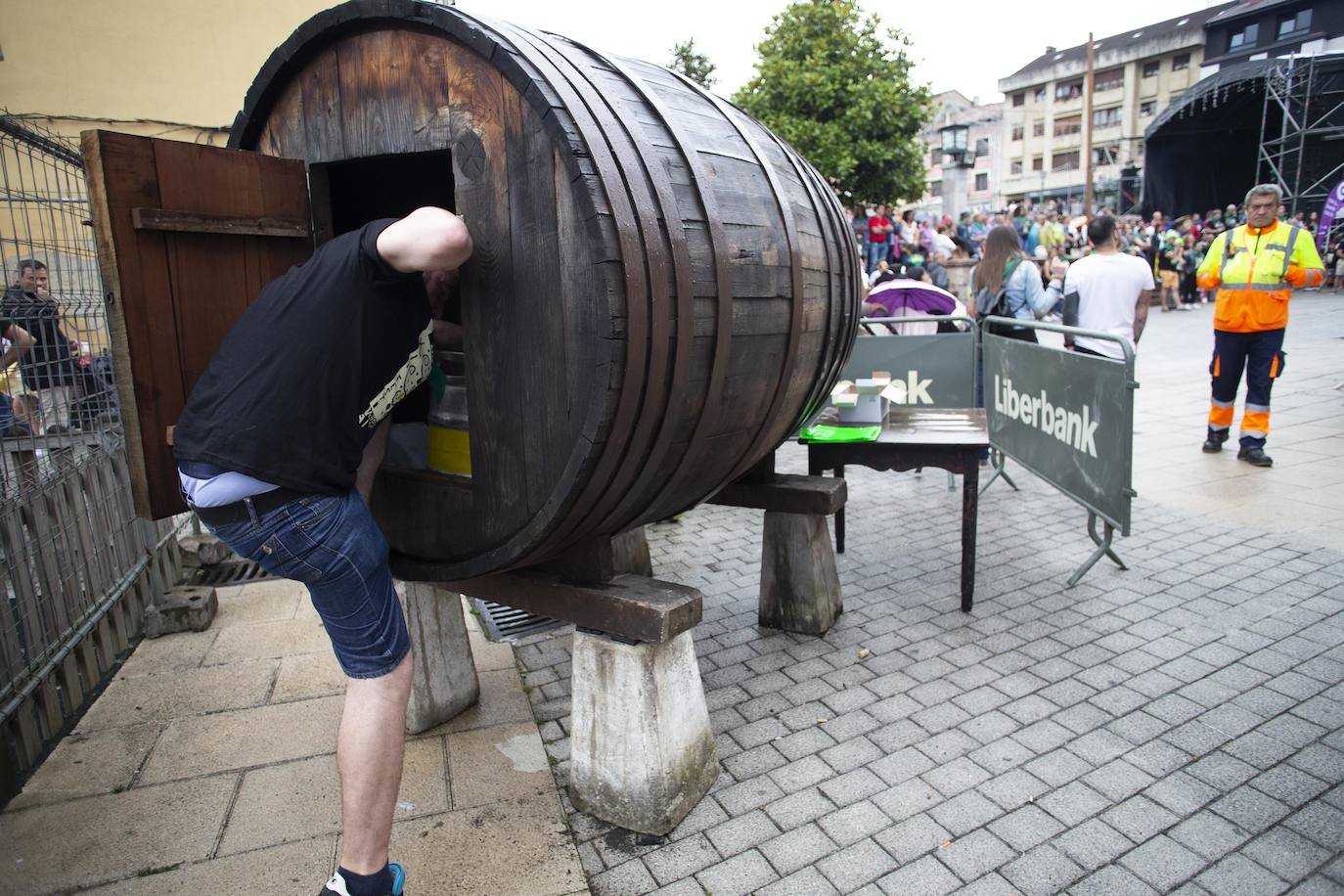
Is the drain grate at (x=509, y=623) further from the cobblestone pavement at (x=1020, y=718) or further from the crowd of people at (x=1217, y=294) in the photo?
the crowd of people at (x=1217, y=294)

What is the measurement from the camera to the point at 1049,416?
452 cm

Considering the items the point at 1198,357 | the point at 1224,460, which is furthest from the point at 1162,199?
the point at 1224,460

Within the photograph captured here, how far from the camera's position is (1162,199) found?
25984 millimetres

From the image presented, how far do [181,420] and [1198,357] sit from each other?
12.0 m

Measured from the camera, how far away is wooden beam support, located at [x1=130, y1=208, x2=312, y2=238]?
6.66 feet

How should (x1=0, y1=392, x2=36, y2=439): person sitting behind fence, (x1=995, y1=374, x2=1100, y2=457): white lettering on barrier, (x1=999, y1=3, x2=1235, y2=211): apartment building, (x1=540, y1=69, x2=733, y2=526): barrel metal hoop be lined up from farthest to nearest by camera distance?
(x1=999, y1=3, x2=1235, y2=211): apartment building → (x1=995, y1=374, x2=1100, y2=457): white lettering on barrier → (x1=0, y1=392, x2=36, y2=439): person sitting behind fence → (x1=540, y1=69, x2=733, y2=526): barrel metal hoop

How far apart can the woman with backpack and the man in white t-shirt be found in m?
0.42

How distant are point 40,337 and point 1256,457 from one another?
7153mm

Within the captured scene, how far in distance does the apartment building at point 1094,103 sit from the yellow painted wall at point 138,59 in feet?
129

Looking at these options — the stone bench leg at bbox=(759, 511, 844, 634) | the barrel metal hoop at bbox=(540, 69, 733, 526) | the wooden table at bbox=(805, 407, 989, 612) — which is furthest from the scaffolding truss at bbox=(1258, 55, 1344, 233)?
the barrel metal hoop at bbox=(540, 69, 733, 526)

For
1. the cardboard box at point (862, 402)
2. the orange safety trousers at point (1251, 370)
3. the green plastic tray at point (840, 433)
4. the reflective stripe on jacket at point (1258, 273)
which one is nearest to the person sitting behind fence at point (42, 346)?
the green plastic tray at point (840, 433)

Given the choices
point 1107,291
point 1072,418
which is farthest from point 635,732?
point 1107,291

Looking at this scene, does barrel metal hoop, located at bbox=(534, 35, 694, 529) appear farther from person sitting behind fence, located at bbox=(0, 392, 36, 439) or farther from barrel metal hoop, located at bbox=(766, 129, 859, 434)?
person sitting behind fence, located at bbox=(0, 392, 36, 439)

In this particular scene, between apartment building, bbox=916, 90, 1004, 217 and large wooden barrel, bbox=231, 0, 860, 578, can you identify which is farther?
apartment building, bbox=916, 90, 1004, 217
